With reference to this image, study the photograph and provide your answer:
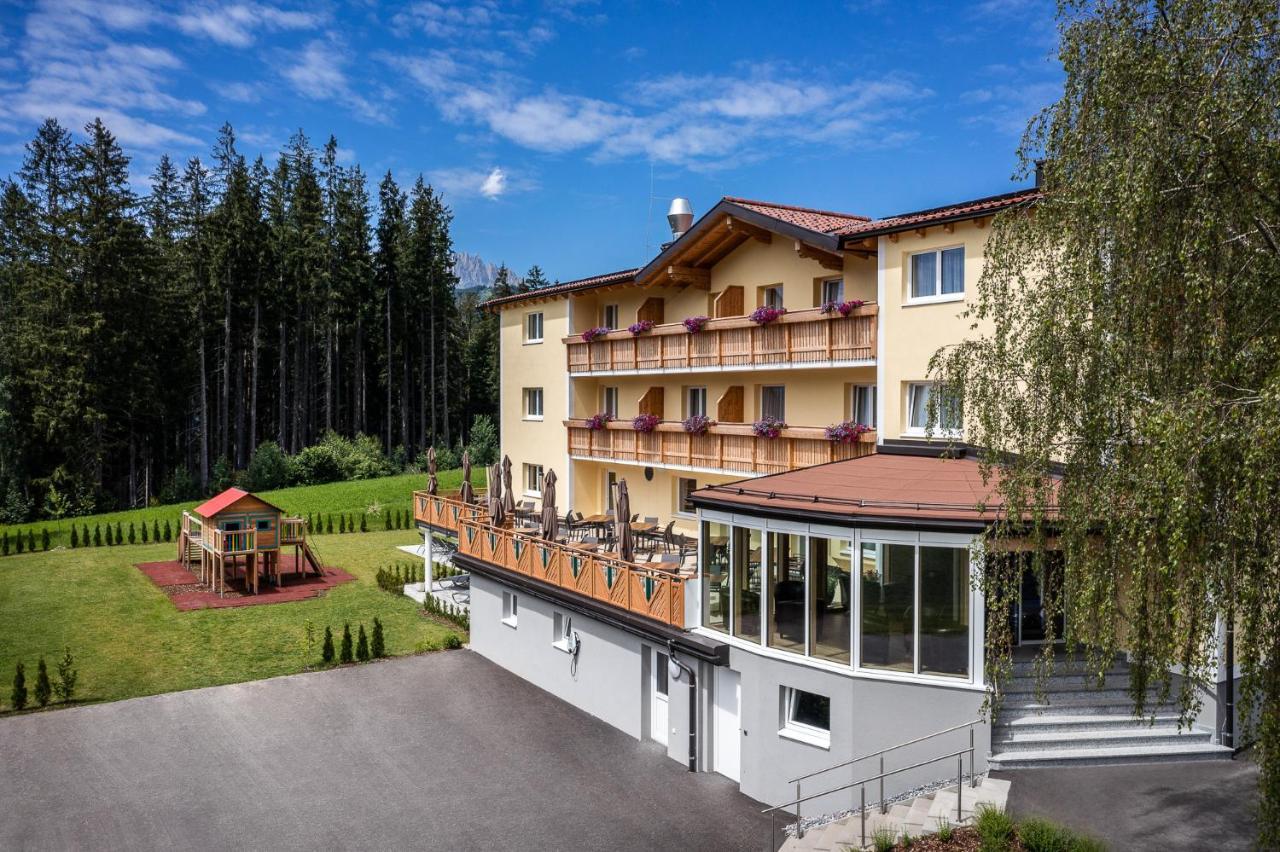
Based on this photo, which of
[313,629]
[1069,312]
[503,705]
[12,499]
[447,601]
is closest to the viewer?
[1069,312]

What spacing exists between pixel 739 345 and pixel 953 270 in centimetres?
604

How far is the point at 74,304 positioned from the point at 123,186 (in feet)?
24.1

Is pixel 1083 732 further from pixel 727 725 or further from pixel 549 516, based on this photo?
pixel 549 516

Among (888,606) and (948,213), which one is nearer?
(888,606)

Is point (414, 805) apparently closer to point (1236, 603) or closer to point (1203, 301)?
point (1236, 603)

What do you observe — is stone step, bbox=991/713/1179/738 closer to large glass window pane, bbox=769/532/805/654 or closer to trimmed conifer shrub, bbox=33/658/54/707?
large glass window pane, bbox=769/532/805/654

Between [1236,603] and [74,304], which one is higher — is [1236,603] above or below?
below

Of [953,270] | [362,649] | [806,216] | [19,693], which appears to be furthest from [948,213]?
[19,693]

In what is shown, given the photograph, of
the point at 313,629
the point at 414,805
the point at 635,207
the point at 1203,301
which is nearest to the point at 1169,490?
the point at 1203,301

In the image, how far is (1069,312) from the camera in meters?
8.73

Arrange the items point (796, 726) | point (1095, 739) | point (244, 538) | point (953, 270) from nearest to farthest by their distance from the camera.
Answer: point (1095, 739) → point (796, 726) → point (953, 270) → point (244, 538)

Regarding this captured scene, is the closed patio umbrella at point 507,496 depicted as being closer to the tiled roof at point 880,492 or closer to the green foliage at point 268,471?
the tiled roof at point 880,492

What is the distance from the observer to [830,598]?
13.0m

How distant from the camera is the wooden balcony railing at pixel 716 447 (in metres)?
19.5
